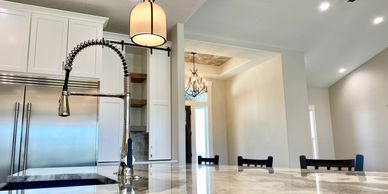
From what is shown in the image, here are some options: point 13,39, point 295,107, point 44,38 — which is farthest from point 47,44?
point 295,107

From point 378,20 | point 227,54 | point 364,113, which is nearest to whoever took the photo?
point 378,20

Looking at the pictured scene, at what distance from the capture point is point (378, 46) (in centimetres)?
657

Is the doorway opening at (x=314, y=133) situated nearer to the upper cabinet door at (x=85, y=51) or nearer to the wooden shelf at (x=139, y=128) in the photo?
the wooden shelf at (x=139, y=128)

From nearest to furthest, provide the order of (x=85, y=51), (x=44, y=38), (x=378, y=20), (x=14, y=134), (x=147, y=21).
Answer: (x=147, y=21) < (x=14, y=134) < (x=44, y=38) < (x=85, y=51) < (x=378, y=20)

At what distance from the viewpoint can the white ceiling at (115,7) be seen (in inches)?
132

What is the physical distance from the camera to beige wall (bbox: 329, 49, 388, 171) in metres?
6.82

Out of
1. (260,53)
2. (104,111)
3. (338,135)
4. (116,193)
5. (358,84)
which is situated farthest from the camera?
(338,135)

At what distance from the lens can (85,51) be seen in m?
3.37

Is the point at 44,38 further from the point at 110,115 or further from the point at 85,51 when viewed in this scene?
the point at 110,115

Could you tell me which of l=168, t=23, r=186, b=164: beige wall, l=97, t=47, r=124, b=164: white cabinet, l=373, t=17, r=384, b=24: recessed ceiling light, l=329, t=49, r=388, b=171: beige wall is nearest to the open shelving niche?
l=97, t=47, r=124, b=164: white cabinet

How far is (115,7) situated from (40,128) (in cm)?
161

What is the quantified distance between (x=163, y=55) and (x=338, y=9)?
3127mm

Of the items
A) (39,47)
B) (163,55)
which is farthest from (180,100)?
(39,47)

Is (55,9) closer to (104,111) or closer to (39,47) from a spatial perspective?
(39,47)
